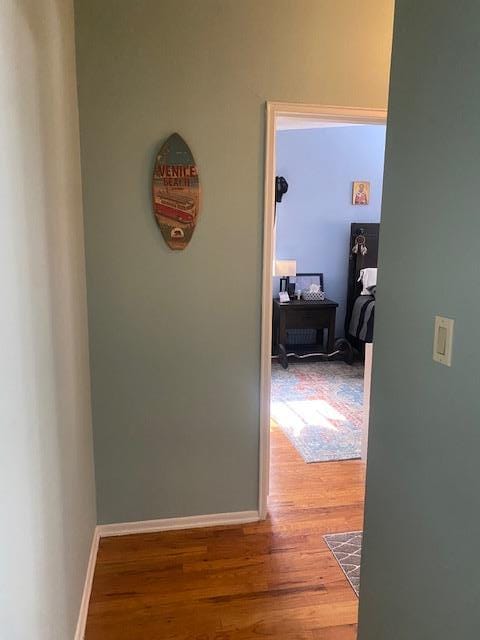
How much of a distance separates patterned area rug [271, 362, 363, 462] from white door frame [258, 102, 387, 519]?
957 millimetres

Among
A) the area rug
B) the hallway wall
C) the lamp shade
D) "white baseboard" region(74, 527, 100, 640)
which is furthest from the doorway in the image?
the hallway wall

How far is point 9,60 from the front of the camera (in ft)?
3.16

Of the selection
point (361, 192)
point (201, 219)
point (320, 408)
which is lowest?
point (320, 408)

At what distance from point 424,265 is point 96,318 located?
5.00 feet

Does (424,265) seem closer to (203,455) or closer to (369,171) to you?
(203,455)

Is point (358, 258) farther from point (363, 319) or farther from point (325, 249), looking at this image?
point (363, 319)

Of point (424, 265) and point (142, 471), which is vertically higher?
point (424, 265)

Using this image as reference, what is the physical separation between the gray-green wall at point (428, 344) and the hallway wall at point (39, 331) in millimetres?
928

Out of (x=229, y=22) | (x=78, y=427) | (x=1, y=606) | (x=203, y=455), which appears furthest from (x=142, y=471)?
(x=229, y=22)

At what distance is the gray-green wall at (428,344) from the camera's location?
3.33 feet

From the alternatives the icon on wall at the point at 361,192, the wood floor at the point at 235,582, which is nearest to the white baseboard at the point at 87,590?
the wood floor at the point at 235,582

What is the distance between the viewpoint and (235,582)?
2045 mm

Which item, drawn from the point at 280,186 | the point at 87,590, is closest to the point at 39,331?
the point at 87,590

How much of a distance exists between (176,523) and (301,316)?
10.6 ft
